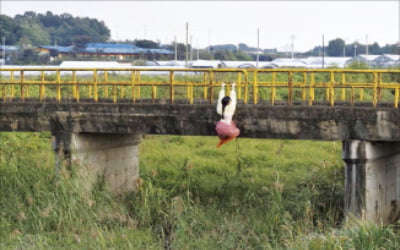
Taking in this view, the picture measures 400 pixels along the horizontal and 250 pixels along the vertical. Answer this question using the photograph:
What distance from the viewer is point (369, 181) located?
62.2 ft

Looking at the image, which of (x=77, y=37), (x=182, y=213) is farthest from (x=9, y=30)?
(x=182, y=213)

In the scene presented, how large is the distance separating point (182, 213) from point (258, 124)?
295cm

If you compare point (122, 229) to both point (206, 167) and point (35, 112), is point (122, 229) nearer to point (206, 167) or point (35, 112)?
point (35, 112)

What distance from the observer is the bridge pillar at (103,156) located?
2130 centimetres

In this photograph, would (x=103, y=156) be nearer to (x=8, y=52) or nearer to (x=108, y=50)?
(x=108, y=50)

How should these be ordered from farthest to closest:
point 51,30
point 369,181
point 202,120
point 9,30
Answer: point 51,30 → point 9,30 → point 202,120 → point 369,181

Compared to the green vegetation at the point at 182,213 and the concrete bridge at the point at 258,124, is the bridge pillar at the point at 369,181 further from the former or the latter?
the green vegetation at the point at 182,213

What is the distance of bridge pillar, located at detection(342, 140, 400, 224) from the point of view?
1886 cm

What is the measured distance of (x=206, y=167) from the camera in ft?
89.5

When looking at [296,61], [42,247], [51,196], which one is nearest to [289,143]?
[51,196]

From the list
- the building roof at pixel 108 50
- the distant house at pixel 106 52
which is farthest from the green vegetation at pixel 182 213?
the distant house at pixel 106 52

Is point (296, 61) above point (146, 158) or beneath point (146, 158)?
above

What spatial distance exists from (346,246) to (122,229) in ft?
18.8

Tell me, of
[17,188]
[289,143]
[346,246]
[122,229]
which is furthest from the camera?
[289,143]
